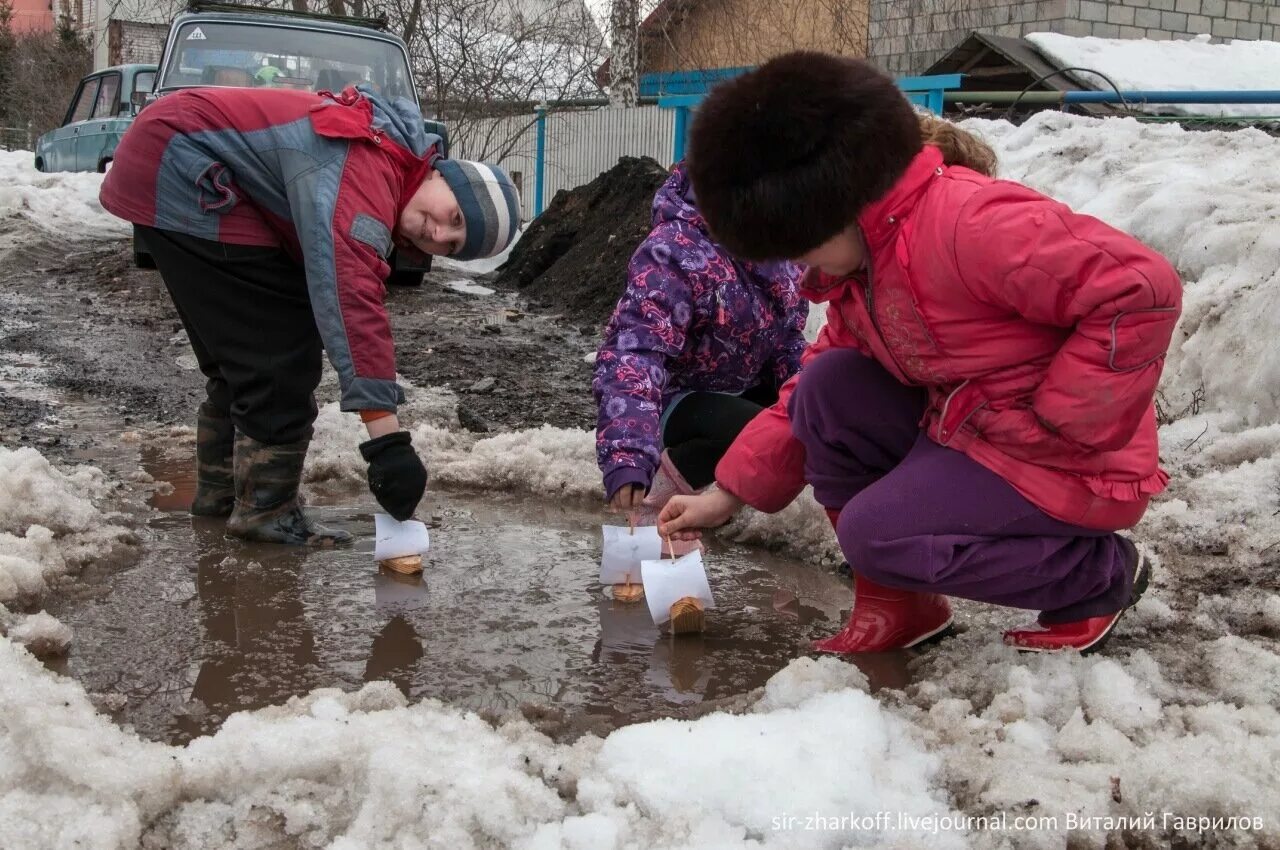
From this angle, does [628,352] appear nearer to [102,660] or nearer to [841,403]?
[841,403]

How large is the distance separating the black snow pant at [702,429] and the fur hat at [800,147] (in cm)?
112

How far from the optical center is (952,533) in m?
2.02

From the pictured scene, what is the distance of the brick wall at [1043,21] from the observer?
543 inches

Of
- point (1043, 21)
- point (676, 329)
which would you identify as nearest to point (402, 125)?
point (676, 329)

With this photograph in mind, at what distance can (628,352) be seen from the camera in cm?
270

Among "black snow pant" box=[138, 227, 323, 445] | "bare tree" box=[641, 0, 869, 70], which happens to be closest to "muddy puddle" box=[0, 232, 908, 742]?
"black snow pant" box=[138, 227, 323, 445]

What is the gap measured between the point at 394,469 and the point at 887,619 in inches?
45.5

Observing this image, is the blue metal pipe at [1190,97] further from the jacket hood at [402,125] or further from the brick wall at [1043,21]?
the brick wall at [1043,21]

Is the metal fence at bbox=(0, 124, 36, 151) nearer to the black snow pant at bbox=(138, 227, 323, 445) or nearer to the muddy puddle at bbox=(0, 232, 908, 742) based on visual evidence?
the muddy puddle at bbox=(0, 232, 908, 742)

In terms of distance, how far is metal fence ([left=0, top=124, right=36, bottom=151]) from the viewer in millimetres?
29688

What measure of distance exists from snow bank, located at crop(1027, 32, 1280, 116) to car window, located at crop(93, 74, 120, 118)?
381 inches

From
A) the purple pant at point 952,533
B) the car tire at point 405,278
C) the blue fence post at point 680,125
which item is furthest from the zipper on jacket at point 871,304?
the blue fence post at point 680,125

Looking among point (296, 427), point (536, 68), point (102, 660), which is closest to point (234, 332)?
point (296, 427)

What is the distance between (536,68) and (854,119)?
50.3 feet
